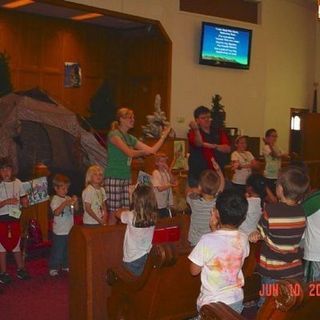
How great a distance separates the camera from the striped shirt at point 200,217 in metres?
4.17

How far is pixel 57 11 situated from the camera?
12.6 metres

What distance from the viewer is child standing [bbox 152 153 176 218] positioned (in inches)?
271

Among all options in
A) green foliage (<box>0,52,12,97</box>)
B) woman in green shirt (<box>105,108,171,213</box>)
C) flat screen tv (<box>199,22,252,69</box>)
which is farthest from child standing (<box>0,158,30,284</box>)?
flat screen tv (<box>199,22,252,69</box>)

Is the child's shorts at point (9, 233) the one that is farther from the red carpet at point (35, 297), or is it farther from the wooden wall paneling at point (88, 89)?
the wooden wall paneling at point (88, 89)

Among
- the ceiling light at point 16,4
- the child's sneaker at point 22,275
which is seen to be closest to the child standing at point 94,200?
the child's sneaker at point 22,275

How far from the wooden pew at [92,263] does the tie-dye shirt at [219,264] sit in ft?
3.80

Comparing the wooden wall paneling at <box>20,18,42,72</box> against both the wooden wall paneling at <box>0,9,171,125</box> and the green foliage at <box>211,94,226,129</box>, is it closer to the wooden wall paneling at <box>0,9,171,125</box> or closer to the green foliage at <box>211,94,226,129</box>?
the wooden wall paneling at <box>0,9,171,125</box>

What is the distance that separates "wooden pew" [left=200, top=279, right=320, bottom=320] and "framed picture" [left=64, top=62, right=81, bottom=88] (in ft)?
37.4

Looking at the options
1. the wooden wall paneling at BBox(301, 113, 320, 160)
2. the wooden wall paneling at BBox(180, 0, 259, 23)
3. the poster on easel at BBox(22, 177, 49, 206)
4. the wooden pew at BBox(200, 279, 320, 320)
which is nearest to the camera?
the wooden pew at BBox(200, 279, 320, 320)

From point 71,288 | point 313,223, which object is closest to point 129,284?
point 71,288

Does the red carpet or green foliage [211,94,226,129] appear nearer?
the red carpet

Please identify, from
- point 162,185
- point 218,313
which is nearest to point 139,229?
point 218,313

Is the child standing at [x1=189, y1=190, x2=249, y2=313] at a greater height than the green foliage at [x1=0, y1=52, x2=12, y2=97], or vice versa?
the green foliage at [x1=0, y1=52, x2=12, y2=97]

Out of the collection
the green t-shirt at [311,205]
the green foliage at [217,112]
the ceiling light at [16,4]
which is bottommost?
the green t-shirt at [311,205]
